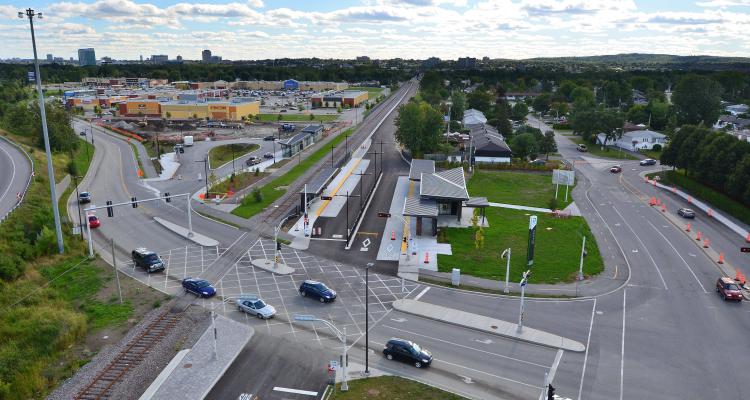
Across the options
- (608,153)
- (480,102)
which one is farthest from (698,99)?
(480,102)

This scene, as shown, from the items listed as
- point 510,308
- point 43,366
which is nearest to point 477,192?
point 510,308

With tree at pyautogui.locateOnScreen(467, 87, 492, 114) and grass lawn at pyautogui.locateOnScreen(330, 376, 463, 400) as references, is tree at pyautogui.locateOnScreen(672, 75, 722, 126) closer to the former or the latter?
tree at pyautogui.locateOnScreen(467, 87, 492, 114)

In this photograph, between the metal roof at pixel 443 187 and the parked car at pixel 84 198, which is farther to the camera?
the parked car at pixel 84 198

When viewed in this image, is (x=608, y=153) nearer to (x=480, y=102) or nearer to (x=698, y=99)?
(x=698, y=99)

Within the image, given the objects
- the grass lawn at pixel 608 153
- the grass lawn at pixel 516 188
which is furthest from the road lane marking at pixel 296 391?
the grass lawn at pixel 608 153

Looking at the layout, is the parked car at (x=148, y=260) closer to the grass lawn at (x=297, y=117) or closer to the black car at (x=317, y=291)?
the black car at (x=317, y=291)
